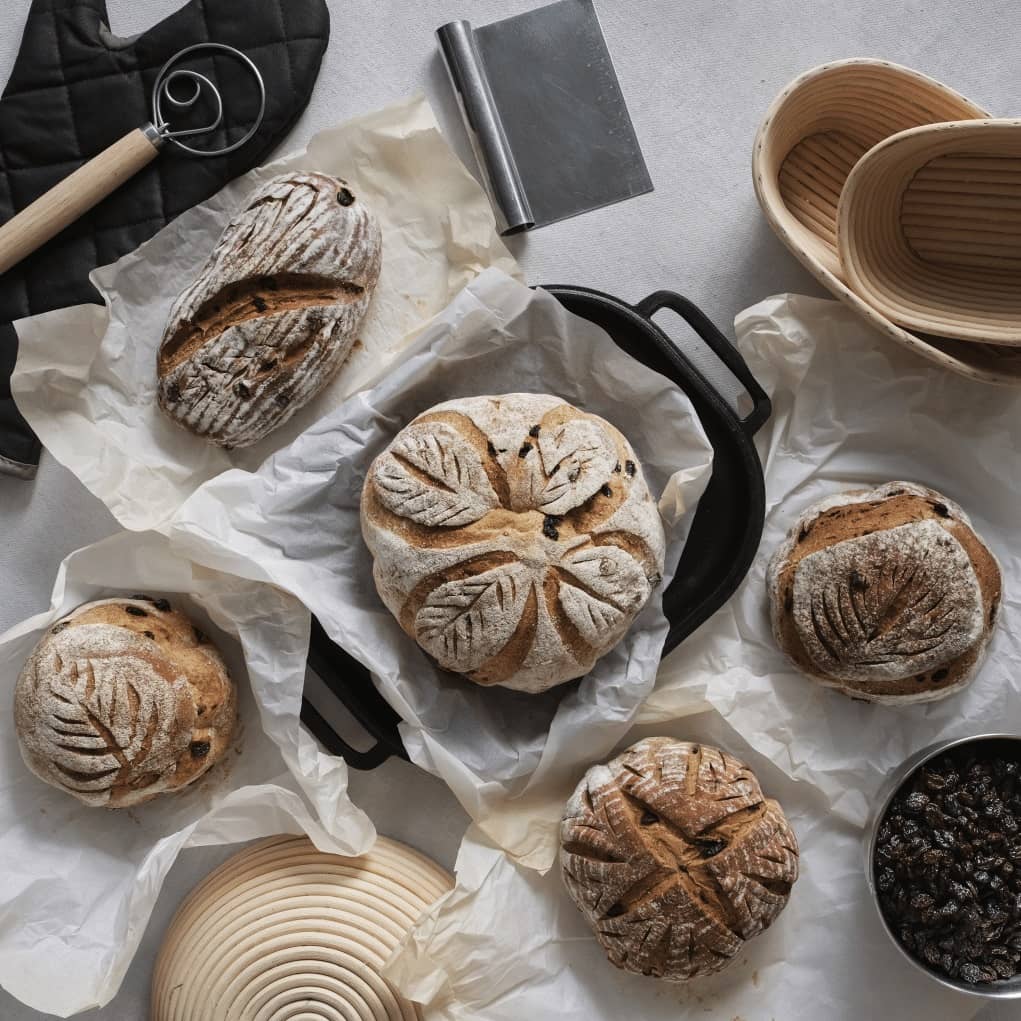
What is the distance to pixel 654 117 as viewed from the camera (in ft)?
5.87

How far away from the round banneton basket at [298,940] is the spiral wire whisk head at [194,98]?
1230 millimetres

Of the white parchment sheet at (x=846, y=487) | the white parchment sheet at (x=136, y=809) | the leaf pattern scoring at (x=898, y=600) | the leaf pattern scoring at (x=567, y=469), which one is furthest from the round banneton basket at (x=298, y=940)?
the leaf pattern scoring at (x=898, y=600)

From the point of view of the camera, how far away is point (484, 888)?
5.39 ft

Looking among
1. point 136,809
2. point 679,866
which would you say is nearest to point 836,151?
point 679,866

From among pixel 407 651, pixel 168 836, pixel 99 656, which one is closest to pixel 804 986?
pixel 407 651

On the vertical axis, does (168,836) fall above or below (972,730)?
above

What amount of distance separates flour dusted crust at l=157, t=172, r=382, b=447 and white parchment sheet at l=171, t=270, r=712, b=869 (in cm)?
10

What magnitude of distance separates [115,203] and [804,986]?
1796mm

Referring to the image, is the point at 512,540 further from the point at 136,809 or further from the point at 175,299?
the point at 136,809

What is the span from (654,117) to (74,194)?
1.02 metres

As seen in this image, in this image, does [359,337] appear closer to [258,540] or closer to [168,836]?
[258,540]

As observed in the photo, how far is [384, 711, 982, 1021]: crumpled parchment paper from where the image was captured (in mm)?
1652

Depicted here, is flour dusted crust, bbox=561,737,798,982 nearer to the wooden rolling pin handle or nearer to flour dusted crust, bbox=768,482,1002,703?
flour dusted crust, bbox=768,482,1002,703

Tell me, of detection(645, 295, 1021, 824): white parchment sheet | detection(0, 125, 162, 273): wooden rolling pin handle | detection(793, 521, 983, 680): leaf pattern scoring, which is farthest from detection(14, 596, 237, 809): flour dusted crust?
detection(793, 521, 983, 680): leaf pattern scoring
